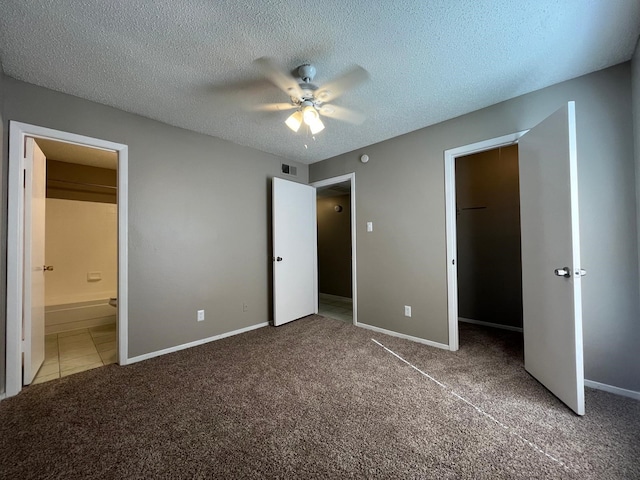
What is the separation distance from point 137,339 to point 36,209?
141cm

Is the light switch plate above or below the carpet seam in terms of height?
above

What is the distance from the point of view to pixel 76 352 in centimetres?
268

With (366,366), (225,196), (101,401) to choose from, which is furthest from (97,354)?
(366,366)

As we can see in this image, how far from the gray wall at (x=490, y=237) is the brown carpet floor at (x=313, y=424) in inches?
45.4

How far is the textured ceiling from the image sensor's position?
1362 millimetres

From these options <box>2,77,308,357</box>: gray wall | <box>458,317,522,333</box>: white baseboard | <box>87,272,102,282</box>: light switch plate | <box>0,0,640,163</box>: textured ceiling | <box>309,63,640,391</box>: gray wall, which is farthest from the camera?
<box>87,272,102,282</box>: light switch plate

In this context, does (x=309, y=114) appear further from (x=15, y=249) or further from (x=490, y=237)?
(x=490, y=237)

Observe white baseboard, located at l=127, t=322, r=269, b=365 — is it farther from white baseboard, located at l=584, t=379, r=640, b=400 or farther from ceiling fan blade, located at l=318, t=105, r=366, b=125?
white baseboard, located at l=584, t=379, r=640, b=400

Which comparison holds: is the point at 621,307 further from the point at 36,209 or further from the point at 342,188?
the point at 36,209

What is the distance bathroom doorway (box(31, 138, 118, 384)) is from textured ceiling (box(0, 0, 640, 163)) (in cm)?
163

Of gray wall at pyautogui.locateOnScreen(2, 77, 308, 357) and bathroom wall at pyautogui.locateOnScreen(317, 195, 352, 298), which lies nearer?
gray wall at pyautogui.locateOnScreen(2, 77, 308, 357)

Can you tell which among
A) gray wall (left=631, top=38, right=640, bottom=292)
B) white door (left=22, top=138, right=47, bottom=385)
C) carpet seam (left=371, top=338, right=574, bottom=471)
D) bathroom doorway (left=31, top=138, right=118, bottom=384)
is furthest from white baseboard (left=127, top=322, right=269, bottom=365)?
gray wall (left=631, top=38, right=640, bottom=292)

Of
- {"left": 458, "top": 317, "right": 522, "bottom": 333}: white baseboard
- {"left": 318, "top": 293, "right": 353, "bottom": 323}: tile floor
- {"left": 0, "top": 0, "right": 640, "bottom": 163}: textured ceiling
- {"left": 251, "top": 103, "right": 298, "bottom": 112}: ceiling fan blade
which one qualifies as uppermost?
{"left": 0, "top": 0, "right": 640, "bottom": 163}: textured ceiling

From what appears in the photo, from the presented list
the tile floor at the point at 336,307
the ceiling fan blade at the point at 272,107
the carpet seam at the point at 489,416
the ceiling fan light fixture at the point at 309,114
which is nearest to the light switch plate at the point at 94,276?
the tile floor at the point at 336,307
